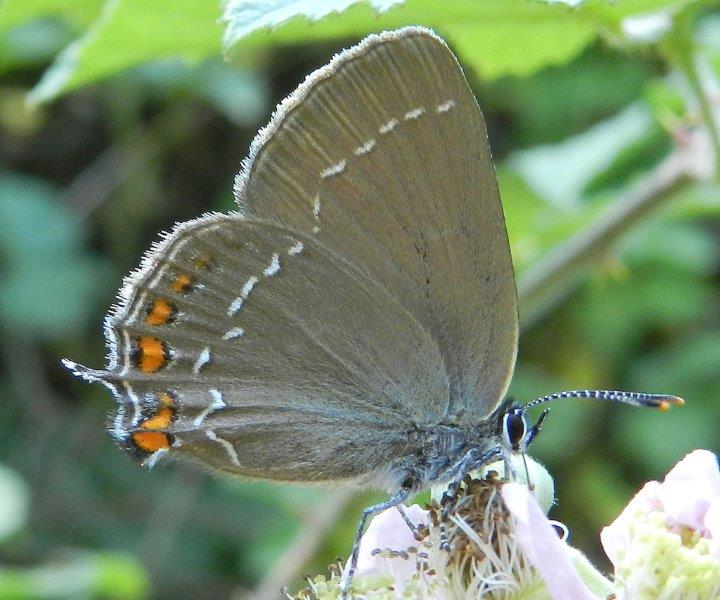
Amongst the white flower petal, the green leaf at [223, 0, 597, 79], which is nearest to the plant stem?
the green leaf at [223, 0, 597, 79]

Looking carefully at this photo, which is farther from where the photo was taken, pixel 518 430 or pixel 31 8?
pixel 31 8

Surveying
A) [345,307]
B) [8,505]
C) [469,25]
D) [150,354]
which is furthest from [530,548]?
[8,505]

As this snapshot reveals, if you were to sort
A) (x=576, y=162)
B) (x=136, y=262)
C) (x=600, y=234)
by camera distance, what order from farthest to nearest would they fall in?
(x=136, y=262)
(x=576, y=162)
(x=600, y=234)

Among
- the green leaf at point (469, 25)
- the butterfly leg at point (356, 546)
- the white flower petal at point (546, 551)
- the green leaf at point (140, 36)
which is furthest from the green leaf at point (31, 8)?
the white flower petal at point (546, 551)

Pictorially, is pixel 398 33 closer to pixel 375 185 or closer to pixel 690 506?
pixel 375 185

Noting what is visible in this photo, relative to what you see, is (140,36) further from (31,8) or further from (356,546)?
(356,546)

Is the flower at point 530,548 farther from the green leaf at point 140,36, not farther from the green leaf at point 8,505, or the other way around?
the green leaf at point 8,505
